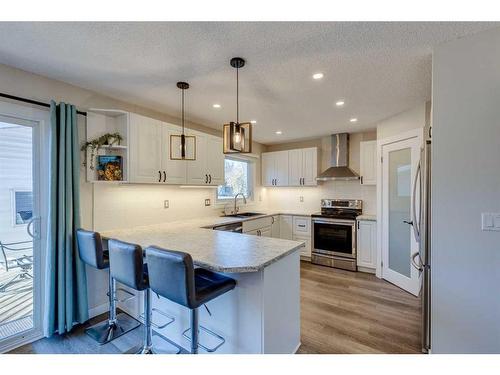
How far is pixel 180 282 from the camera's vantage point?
145 cm

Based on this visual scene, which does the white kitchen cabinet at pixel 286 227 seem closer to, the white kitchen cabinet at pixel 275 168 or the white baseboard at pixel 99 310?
the white kitchen cabinet at pixel 275 168

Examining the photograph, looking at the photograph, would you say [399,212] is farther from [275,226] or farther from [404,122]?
[275,226]

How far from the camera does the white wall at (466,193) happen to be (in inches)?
65.4

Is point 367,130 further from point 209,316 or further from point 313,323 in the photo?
point 209,316

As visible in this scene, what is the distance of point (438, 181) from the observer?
1808 millimetres

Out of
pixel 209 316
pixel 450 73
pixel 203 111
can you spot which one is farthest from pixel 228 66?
pixel 209 316

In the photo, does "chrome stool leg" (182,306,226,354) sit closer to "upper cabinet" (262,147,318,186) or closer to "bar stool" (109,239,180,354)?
"bar stool" (109,239,180,354)

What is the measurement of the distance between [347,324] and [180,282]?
1904mm

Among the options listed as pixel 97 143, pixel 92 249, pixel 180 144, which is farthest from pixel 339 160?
pixel 92 249

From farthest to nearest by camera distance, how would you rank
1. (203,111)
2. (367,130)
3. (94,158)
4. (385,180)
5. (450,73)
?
(367,130) < (385,180) < (203,111) < (94,158) < (450,73)

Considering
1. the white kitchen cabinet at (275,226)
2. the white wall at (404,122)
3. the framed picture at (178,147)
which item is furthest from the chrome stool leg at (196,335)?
the white wall at (404,122)

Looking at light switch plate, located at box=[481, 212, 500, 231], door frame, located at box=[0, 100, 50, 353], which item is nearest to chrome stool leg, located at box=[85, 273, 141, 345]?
door frame, located at box=[0, 100, 50, 353]

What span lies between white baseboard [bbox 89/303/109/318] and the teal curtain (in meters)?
0.24

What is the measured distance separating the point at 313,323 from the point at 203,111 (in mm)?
2893
